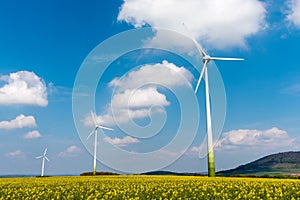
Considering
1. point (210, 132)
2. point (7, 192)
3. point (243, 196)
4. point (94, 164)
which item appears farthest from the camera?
point (94, 164)

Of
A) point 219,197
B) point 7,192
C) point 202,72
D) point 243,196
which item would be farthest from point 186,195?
point 202,72

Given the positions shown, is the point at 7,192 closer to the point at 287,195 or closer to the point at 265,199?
the point at 265,199

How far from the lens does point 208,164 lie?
55938 mm

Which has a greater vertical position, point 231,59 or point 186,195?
point 231,59

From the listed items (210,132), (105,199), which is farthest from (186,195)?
(210,132)

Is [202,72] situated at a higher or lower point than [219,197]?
higher

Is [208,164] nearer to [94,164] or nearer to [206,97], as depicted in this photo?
[206,97]

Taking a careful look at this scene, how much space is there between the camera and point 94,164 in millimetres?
84000

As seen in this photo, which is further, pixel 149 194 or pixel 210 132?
pixel 210 132

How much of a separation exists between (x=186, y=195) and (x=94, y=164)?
214 feet

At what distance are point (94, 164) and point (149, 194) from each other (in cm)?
6358

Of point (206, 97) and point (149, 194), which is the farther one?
point (206, 97)

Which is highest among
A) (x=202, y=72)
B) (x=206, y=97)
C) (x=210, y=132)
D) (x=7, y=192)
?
(x=202, y=72)

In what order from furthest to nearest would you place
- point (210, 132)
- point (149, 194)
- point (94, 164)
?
point (94, 164) → point (210, 132) → point (149, 194)
